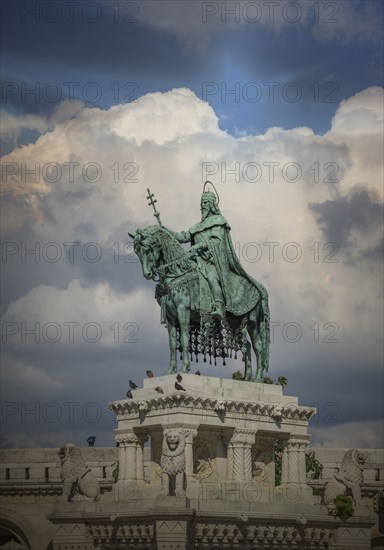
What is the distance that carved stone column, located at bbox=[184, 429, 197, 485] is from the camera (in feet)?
160

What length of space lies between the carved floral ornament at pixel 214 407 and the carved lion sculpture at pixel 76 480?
203 cm

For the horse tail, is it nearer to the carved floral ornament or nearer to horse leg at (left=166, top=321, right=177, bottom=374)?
the carved floral ornament

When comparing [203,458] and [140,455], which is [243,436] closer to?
[203,458]

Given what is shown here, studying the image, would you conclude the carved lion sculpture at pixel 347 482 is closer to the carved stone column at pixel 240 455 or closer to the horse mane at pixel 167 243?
the carved stone column at pixel 240 455

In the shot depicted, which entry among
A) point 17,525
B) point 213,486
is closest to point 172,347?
point 213,486

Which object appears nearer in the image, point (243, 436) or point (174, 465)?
point (174, 465)

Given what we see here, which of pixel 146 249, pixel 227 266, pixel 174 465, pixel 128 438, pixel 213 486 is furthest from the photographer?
pixel 227 266

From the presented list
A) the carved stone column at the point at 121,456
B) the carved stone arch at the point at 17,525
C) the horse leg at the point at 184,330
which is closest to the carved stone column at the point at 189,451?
the horse leg at the point at 184,330

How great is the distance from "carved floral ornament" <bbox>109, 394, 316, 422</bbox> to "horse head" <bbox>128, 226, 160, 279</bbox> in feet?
12.8

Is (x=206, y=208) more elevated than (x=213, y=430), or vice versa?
(x=206, y=208)

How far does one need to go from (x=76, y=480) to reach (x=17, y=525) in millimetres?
11677

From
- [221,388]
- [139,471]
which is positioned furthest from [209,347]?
[139,471]

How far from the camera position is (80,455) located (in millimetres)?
51844

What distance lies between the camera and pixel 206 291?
50.8 m
